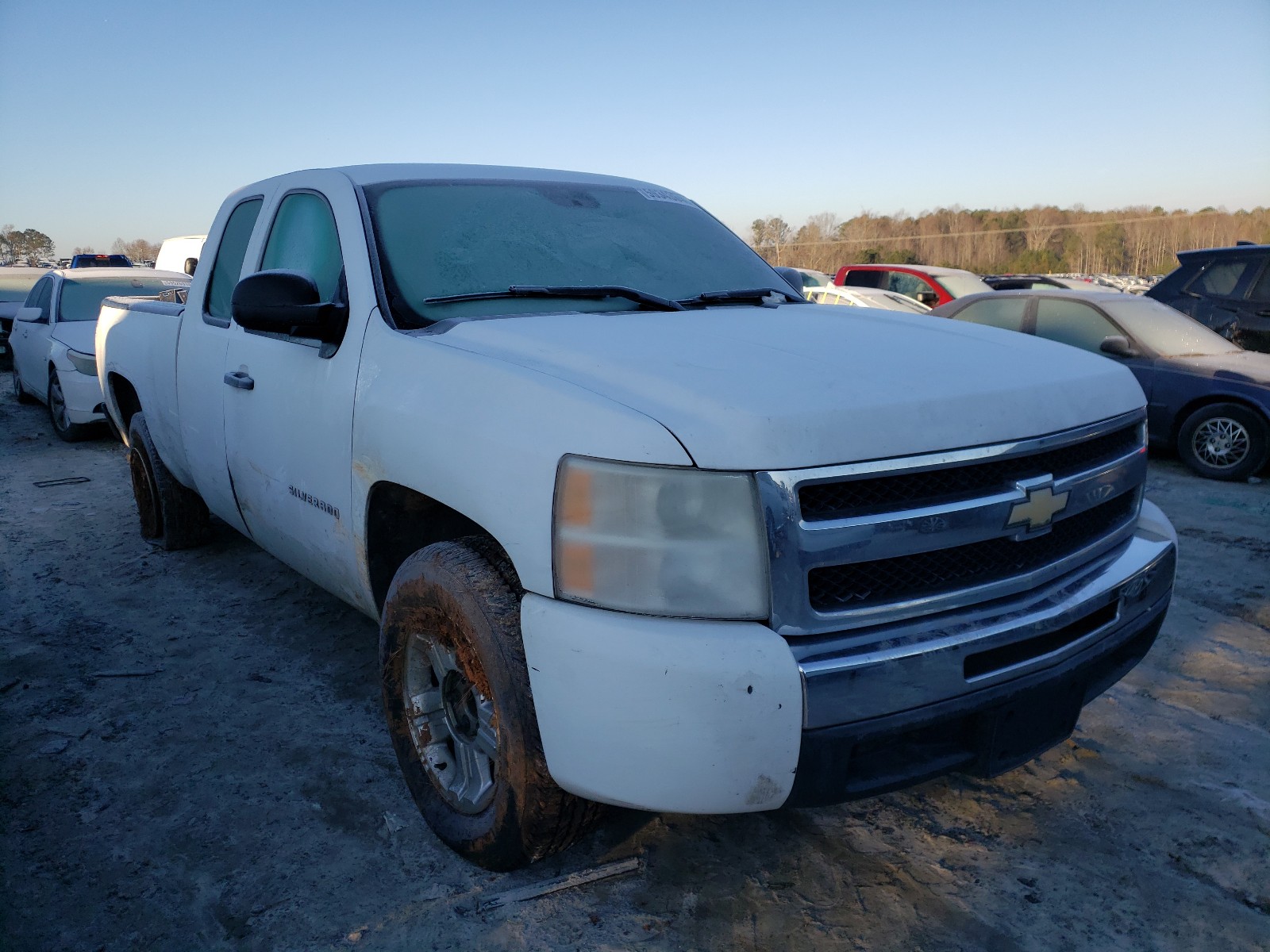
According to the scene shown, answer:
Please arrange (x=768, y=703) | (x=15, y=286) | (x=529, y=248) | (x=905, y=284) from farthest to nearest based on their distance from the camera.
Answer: (x=905, y=284), (x=15, y=286), (x=529, y=248), (x=768, y=703)

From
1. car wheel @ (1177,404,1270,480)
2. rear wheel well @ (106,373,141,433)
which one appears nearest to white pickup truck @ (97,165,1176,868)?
rear wheel well @ (106,373,141,433)

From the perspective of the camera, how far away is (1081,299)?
8.01 m

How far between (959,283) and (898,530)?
14108mm

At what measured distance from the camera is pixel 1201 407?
725cm

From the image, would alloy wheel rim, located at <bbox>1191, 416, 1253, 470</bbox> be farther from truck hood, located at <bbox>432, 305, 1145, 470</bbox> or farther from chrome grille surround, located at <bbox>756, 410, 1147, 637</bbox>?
chrome grille surround, located at <bbox>756, 410, 1147, 637</bbox>

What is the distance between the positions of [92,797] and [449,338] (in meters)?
1.72

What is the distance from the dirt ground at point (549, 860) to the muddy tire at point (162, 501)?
1138mm

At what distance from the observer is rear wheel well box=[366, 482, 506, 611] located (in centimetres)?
248

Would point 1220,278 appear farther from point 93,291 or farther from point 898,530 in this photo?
point 93,291

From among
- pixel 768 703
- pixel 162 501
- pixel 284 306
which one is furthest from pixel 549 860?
pixel 162 501

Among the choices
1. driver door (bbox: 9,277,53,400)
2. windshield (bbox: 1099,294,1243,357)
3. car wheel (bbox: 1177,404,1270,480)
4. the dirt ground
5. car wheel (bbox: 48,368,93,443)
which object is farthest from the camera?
driver door (bbox: 9,277,53,400)

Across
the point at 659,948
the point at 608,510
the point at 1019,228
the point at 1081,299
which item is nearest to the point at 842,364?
the point at 608,510

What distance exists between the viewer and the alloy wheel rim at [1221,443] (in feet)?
23.0

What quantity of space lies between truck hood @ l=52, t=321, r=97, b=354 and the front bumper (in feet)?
26.6
